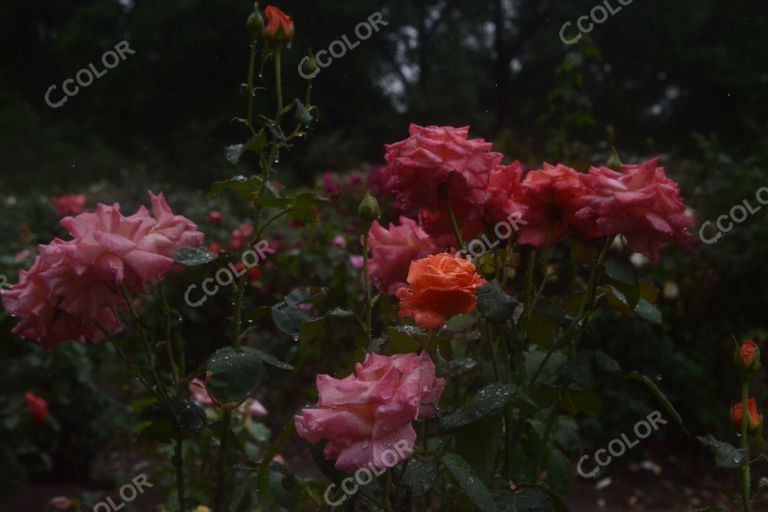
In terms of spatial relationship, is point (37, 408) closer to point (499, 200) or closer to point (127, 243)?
point (127, 243)

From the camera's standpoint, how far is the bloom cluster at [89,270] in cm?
90

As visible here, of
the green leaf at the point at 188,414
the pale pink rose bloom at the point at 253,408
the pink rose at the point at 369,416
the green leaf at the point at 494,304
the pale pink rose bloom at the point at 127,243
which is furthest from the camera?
the pale pink rose bloom at the point at 253,408

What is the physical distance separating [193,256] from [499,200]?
360 mm

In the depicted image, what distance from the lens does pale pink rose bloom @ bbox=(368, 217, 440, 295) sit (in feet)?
3.35

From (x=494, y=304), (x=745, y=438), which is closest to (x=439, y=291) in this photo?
(x=494, y=304)

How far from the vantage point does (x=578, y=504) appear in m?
3.03

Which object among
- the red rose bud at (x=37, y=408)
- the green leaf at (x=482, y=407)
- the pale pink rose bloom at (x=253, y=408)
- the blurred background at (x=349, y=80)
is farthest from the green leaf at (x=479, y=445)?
the blurred background at (x=349, y=80)

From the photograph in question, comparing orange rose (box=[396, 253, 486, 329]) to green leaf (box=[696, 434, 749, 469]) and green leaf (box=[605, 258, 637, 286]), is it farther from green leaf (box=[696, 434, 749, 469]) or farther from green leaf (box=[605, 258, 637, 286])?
green leaf (box=[696, 434, 749, 469])

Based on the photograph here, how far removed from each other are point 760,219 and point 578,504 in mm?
1390

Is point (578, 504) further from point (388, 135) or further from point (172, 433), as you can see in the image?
point (388, 135)

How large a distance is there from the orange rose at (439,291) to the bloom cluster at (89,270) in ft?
0.99

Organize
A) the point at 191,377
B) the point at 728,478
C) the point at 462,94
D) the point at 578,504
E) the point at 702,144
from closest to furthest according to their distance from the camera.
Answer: the point at 191,377 < the point at 578,504 < the point at 728,478 < the point at 702,144 < the point at 462,94

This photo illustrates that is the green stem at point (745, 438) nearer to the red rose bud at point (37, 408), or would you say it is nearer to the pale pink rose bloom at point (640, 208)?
the pale pink rose bloom at point (640, 208)

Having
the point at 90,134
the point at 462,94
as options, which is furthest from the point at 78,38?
the point at 462,94
